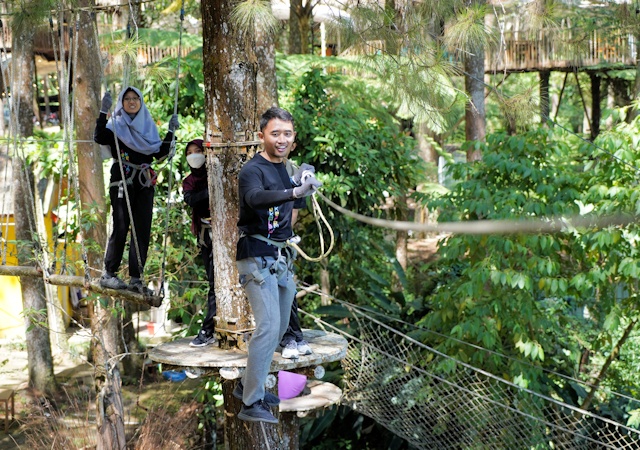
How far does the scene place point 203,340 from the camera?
3.82m

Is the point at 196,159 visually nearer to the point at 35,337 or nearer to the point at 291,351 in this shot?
the point at 291,351

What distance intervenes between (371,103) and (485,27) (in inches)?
147

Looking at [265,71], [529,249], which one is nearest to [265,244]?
[265,71]

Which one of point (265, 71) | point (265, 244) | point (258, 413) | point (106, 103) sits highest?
point (265, 71)

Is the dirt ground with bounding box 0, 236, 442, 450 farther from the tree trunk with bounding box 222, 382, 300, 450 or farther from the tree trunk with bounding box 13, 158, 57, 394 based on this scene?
the tree trunk with bounding box 222, 382, 300, 450

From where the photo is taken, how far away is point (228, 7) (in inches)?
144

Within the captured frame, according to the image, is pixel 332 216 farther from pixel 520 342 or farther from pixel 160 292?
pixel 160 292

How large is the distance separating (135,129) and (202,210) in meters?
0.51

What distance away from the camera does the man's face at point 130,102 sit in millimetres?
3678

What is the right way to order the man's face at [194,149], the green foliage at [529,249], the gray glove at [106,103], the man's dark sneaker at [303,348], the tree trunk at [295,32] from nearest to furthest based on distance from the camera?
1. the man's dark sneaker at [303,348]
2. the gray glove at [106,103]
3. the man's face at [194,149]
4. the green foliage at [529,249]
5. the tree trunk at [295,32]

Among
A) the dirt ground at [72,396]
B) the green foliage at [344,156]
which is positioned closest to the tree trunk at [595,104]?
the green foliage at [344,156]

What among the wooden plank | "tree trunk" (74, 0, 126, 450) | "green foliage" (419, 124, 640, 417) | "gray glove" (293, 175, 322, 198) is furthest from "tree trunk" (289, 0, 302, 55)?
"gray glove" (293, 175, 322, 198)

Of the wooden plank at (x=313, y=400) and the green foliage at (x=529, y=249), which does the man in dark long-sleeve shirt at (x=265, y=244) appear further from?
the green foliage at (x=529, y=249)

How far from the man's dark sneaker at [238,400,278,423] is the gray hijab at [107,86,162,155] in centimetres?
126
